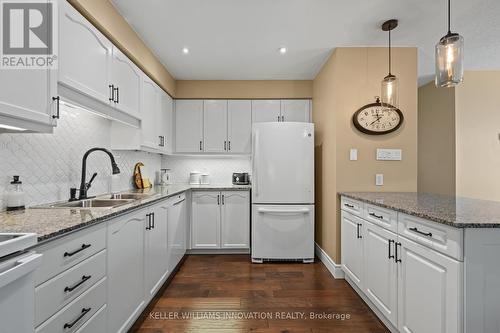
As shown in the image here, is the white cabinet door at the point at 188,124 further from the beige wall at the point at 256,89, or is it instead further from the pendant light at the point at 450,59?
the pendant light at the point at 450,59

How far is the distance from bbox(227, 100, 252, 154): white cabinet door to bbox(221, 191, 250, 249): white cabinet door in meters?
0.75

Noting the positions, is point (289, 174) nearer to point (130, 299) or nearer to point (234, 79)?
point (234, 79)

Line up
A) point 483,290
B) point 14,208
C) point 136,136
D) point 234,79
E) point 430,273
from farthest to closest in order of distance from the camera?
point 234,79, point 136,136, point 14,208, point 430,273, point 483,290

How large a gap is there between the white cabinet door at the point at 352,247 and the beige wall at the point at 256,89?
6.57 feet

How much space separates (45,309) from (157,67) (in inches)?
109

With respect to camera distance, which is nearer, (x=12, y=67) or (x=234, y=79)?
(x=12, y=67)

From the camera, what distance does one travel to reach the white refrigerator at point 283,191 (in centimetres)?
320

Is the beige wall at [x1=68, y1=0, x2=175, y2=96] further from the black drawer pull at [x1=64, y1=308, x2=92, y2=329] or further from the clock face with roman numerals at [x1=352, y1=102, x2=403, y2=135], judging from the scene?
the clock face with roman numerals at [x1=352, y1=102, x2=403, y2=135]

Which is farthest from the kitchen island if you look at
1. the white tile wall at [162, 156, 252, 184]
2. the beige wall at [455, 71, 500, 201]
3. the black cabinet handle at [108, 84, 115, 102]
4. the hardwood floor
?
the beige wall at [455, 71, 500, 201]

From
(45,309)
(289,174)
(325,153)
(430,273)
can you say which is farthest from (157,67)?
(430,273)

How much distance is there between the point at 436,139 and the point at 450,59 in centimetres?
280

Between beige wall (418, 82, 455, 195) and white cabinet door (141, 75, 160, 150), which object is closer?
white cabinet door (141, 75, 160, 150)

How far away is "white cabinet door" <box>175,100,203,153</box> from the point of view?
392cm

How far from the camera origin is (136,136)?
265 cm
